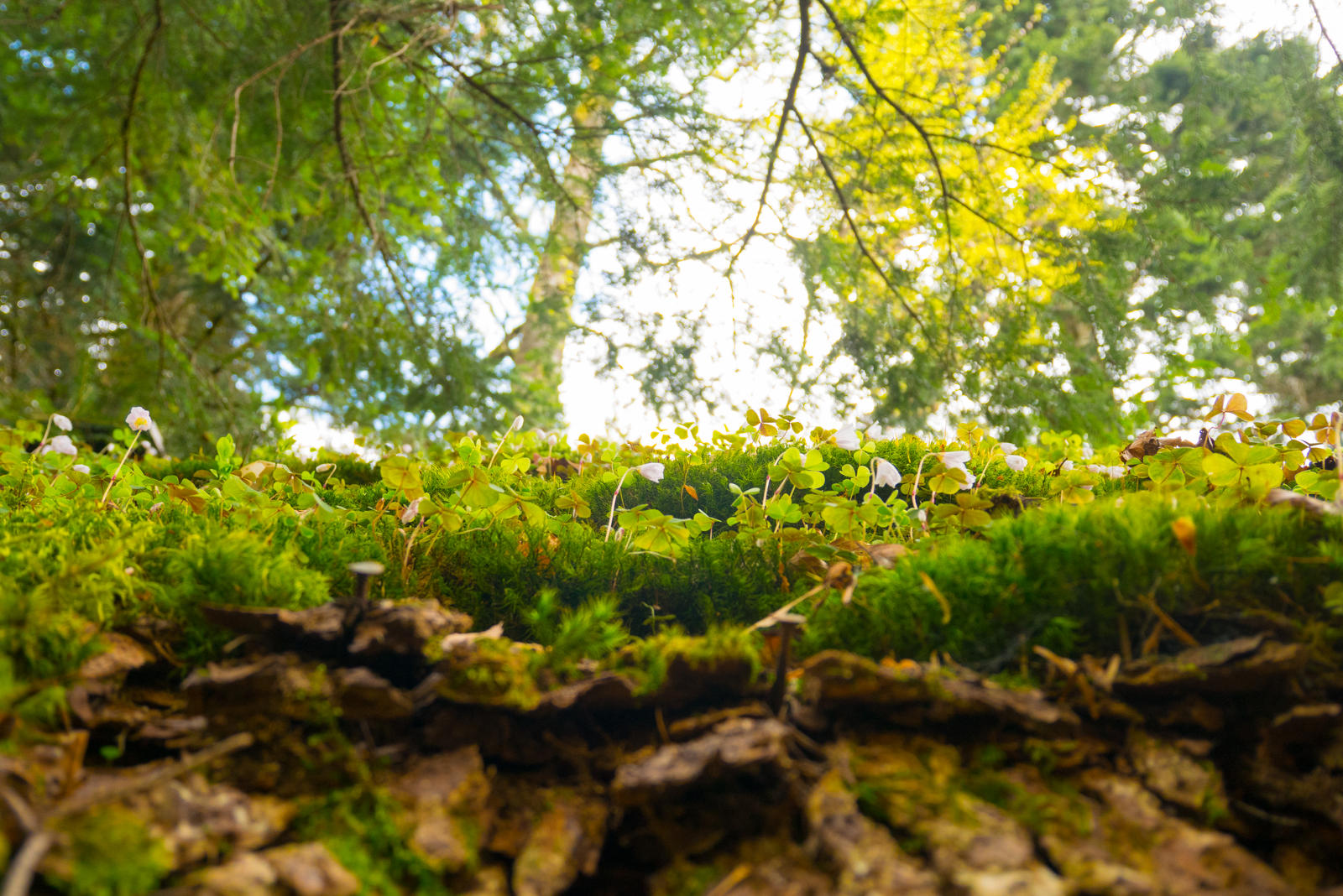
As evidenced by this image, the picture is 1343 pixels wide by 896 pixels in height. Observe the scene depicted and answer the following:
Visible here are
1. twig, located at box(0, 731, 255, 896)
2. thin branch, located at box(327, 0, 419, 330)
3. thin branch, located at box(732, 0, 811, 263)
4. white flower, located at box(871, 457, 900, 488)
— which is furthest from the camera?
thin branch, located at box(327, 0, 419, 330)

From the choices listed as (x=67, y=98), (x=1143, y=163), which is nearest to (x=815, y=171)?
(x=1143, y=163)

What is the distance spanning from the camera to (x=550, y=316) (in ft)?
17.5

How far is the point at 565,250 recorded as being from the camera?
4898 mm

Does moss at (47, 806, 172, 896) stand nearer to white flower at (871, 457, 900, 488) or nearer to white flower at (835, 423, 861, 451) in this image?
white flower at (871, 457, 900, 488)

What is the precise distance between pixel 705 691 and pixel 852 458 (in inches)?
78.5

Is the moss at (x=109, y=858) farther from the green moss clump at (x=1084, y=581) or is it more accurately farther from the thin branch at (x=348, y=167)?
the thin branch at (x=348, y=167)

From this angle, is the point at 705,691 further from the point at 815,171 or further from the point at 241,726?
the point at 815,171

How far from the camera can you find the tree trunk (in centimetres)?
438

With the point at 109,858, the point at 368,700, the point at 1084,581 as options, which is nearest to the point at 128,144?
the point at 368,700

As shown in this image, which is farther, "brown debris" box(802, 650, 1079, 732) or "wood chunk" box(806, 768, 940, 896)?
"brown debris" box(802, 650, 1079, 732)

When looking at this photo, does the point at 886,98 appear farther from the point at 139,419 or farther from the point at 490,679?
the point at 139,419

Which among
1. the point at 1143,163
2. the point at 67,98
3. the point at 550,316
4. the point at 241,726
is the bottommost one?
the point at 241,726

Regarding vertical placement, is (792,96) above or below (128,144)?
above

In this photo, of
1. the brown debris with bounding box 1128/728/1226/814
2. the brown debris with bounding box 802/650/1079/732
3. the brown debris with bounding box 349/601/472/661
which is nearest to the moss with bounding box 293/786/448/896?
the brown debris with bounding box 349/601/472/661
